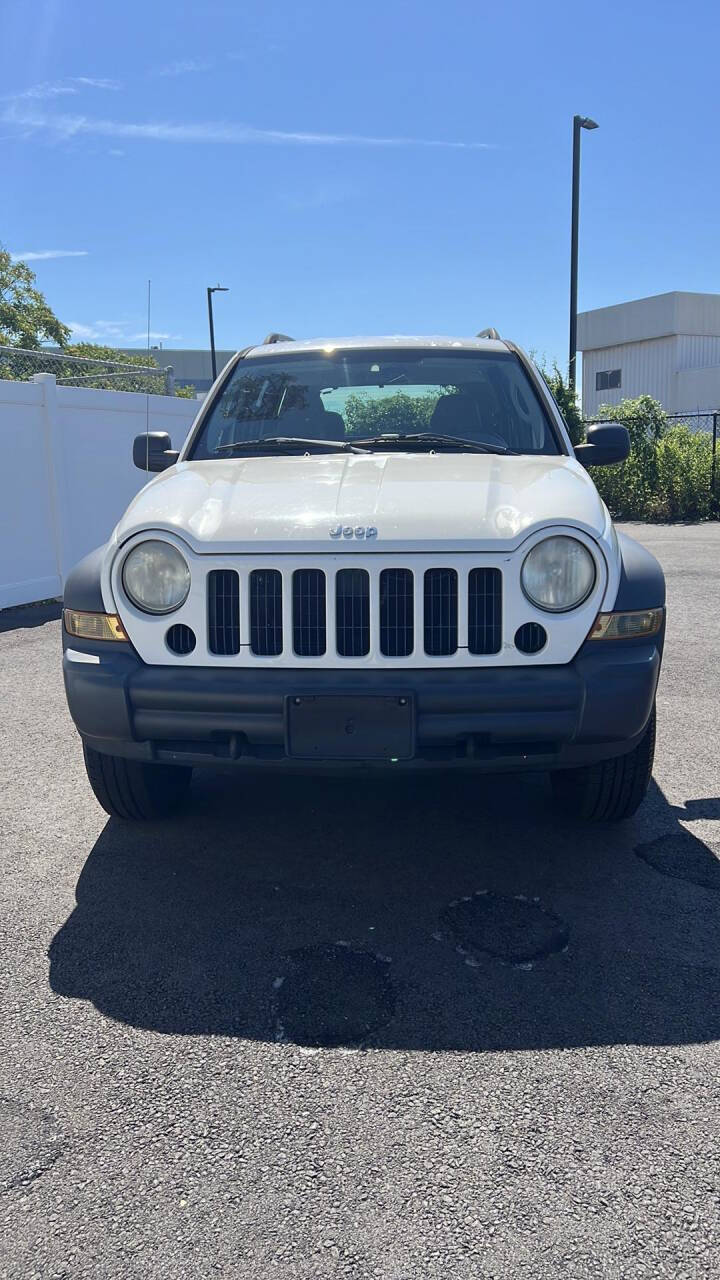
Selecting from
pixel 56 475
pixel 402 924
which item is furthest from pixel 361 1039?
pixel 56 475

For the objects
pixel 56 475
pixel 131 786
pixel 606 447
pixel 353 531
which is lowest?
pixel 131 786

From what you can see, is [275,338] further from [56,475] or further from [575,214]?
[575,214]

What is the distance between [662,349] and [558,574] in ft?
Answer: 128

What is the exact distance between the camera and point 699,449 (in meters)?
18.9

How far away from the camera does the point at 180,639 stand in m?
3.11

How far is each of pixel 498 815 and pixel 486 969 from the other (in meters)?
1.21

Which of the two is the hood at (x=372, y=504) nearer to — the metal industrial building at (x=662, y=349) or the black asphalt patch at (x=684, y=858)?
the black asphalt patch at (x=684, y=858)

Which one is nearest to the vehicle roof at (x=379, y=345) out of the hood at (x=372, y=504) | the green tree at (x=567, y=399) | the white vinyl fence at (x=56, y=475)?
the hood at (x=372, y=504)

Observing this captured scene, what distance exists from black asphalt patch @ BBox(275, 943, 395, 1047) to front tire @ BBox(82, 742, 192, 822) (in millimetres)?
1041

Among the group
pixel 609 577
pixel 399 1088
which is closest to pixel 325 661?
pixel 609 577

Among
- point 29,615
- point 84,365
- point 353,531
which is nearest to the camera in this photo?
point 353,531

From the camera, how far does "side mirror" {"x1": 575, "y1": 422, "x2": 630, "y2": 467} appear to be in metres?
4.44

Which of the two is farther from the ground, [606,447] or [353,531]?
[606,447]

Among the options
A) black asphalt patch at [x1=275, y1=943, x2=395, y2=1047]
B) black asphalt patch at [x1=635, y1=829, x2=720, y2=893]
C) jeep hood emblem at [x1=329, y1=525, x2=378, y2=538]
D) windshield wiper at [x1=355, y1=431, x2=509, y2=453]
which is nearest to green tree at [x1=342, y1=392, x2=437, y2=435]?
windshield wiper at [x1=355, y1=431, x2=509, y2=453]
